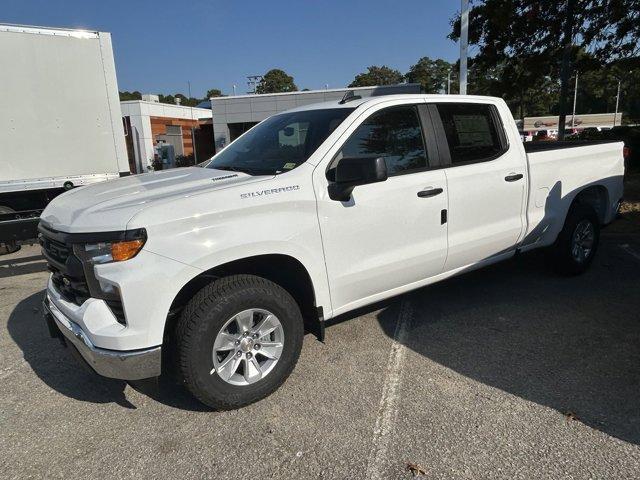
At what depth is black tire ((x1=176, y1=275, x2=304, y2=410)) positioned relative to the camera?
274cm

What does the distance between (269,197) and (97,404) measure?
1823 mm

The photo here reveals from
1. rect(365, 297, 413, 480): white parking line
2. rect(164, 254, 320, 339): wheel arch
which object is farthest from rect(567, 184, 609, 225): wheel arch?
rect(164, 254, 320, 339): wheel arch

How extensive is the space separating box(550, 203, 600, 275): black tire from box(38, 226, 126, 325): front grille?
170 inches

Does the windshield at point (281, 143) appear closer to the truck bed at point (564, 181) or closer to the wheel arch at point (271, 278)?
the wheel arch at point (271, 278)

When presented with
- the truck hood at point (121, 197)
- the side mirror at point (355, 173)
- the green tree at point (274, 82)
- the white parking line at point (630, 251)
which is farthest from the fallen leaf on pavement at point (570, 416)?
the green tree at point (274, 82)

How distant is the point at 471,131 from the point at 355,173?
164 cm

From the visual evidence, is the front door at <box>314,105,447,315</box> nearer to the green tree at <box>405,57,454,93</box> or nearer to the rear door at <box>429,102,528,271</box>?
the rear door at <box>429,102,528,271</box>

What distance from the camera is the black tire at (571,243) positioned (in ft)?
16.3

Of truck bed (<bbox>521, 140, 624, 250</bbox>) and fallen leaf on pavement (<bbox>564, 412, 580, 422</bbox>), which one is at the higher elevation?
truck bed (<bbox>521, 140, 624, 250</bbox>)

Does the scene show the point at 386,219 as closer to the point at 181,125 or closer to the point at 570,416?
the point at 570,416

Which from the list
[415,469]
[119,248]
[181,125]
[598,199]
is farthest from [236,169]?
[181,125]

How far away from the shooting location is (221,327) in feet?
9.25

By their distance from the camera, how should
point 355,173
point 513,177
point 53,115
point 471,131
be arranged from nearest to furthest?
point 355,173
point 471,131
point 513,177
point 53,115

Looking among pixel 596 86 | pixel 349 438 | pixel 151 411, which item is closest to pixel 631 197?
pixel 349 438
